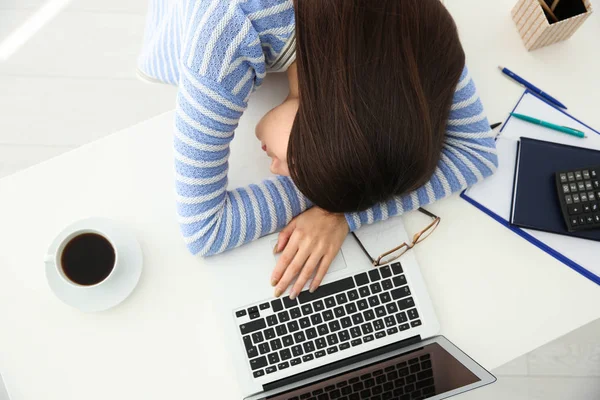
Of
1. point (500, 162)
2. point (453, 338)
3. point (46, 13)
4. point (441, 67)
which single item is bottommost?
point (453, 338)

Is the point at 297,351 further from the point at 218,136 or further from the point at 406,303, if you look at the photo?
the point at 218,136

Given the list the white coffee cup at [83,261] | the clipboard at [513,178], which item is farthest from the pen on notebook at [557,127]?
the white coffee cup at [83,261]

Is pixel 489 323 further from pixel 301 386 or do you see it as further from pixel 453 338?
pixel 301 386

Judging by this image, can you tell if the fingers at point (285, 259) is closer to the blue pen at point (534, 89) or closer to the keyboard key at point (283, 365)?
the keyboard key at point (283, 365)

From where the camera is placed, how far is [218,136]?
637mm

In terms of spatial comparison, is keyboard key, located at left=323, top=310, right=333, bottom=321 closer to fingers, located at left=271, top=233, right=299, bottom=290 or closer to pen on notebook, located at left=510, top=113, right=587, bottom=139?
fingers, located at left=271, top=233, right=299, bottom=290

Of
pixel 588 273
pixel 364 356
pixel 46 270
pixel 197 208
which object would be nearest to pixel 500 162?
pixel 588 273

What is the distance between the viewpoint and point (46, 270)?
0.63 m

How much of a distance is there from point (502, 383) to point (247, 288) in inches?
35.0

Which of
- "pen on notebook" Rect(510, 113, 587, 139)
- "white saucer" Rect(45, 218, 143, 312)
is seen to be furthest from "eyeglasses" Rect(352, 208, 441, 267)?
"white saucer" Rect(45, 218, 143, 312)

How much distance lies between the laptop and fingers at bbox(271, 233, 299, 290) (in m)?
0.01

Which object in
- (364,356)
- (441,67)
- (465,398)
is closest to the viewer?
(441,67)

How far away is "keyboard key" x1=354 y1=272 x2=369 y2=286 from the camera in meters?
0.70

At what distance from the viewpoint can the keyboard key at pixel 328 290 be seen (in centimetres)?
69
